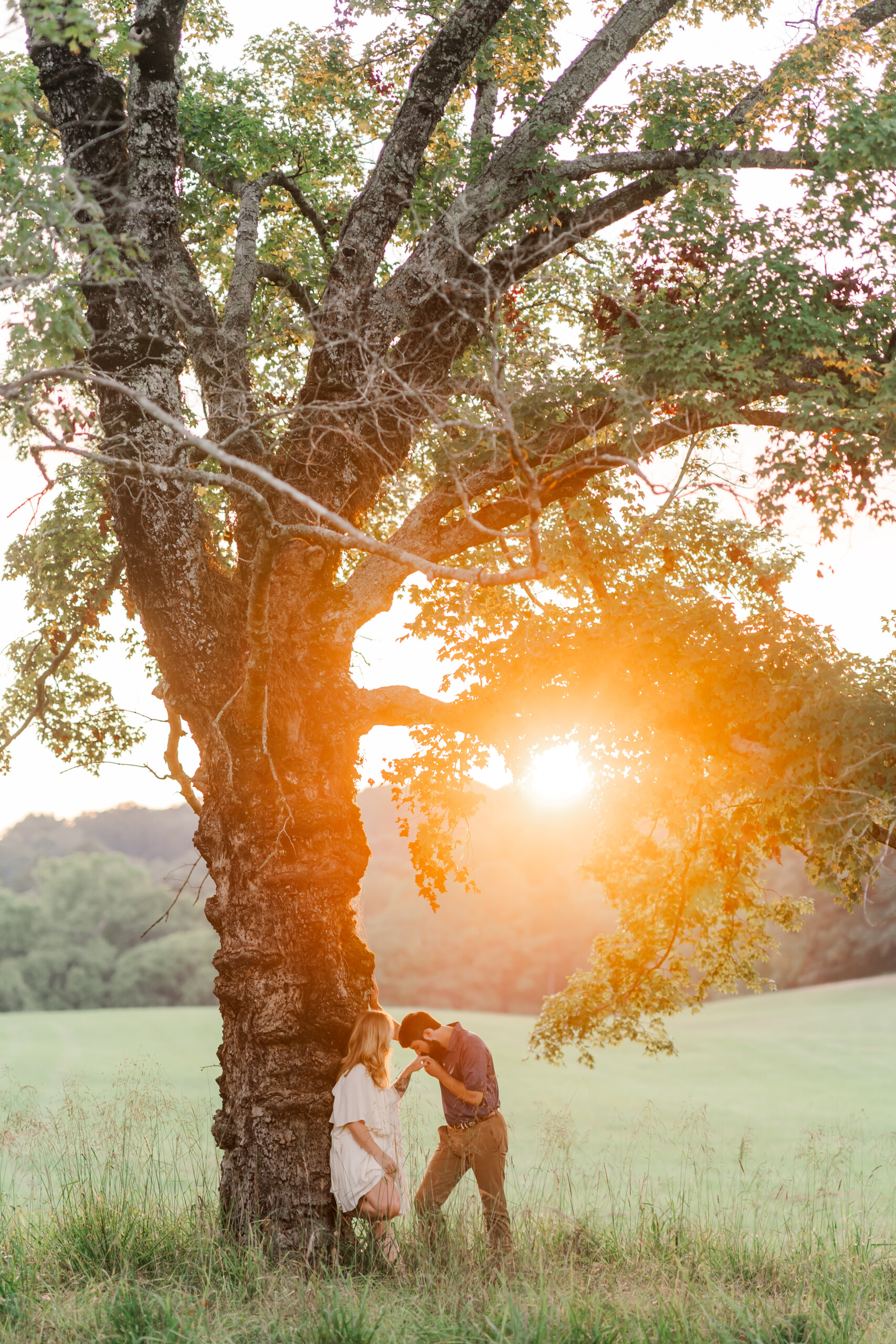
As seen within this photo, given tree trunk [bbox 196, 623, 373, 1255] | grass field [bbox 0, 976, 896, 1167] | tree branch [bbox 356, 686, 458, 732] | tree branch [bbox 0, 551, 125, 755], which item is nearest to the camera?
tree trunk [bbox 196, 623, 373, 1255]

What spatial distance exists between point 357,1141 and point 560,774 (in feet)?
14.2

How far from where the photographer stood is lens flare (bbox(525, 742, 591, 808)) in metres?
9.49

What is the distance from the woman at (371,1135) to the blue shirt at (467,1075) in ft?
0.82

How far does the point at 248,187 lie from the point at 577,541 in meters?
4.97

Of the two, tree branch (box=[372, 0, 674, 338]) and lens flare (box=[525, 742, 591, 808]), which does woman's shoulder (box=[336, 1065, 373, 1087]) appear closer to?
lens flare (box=[525, 742, 591, 808])

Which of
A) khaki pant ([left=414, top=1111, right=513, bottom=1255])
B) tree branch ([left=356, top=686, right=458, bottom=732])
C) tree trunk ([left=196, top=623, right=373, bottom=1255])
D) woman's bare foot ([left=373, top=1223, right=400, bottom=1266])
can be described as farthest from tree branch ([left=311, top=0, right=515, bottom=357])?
woman's bare foot ([left=373, top=1223, right=400, bottom=1266])

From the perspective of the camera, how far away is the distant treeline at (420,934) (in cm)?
5591

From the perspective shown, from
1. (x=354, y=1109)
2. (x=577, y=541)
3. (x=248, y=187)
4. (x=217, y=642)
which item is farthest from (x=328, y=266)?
(x=354, y=1109)

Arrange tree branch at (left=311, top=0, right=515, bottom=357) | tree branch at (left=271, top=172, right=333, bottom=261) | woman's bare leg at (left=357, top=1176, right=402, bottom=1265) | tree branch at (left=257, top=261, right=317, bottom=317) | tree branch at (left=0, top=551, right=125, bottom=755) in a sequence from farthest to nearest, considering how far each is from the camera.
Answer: tree branch at (left=0, top=551, right=125, bottom=755) → tree branch at (left=271, top=172, right=333, bottom=261) → tree branch at (left=257, top=261, right=317, bottom=317) → tree branch at (left=311, top=0, right=515, bottom=357) → woman's bare leg at (left=357, top=1176, right=402, bottom=1265)

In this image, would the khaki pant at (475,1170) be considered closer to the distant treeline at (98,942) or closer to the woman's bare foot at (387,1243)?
the woman's bare foot at (387,1243)

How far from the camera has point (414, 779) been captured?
10.6m

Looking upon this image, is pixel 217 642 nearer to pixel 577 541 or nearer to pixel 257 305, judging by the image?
pixel 577 541

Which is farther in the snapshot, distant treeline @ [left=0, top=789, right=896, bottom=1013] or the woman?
distant treeline @ [left=0, top=789, right=896, bottom=1013]

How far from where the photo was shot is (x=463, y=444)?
31.6ft
